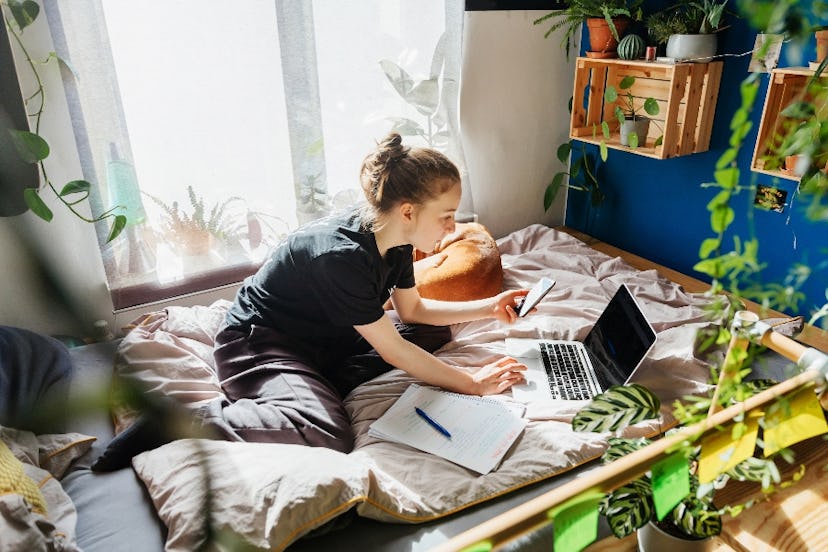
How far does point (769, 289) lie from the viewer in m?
0.48

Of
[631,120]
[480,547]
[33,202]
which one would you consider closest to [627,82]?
[631,120]

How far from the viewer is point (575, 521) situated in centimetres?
50

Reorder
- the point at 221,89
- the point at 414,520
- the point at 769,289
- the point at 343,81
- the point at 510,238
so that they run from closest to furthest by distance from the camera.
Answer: the point at 769,289, the point at 414,520, the point at 221,89, the point at 343,81, the point at 510,238

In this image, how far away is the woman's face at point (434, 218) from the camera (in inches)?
52.8

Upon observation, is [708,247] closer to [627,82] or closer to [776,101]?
[776,101]

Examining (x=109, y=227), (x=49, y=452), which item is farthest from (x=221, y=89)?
(x=49, y=452)

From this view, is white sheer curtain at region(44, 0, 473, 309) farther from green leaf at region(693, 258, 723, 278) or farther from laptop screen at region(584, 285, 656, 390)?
green leaf at region(693, 258, 723, 278)

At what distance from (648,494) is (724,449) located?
14cm

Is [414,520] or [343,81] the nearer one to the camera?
[414,520]

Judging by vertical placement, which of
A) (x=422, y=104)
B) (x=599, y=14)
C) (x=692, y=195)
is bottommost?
(x=692, y=195)

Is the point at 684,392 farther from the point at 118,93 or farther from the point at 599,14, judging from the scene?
the point at 118,93

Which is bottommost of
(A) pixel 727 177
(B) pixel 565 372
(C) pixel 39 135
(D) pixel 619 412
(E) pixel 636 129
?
(B) pixel 565 372

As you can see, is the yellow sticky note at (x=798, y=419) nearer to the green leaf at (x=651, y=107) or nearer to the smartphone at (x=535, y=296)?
the smartphone at (x=535, y=296)

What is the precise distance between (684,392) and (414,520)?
0.72 metres
